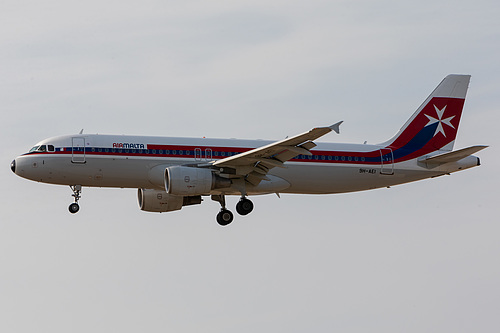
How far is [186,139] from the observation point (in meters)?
50.6

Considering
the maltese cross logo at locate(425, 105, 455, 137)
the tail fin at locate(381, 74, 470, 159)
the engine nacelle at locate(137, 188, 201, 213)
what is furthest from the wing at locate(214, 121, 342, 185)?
the maltese cross logo at locate(425, 105, 455, 137)

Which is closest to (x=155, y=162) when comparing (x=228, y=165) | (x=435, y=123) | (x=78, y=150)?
(x=228, y=165)

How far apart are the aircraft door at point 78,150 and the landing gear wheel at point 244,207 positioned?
27.0 feet

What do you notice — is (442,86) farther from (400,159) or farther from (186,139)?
(186,139)

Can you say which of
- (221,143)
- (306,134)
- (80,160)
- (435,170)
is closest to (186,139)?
(221,143)

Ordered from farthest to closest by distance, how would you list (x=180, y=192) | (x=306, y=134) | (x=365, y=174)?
(x=365, y=174)
(x=180, y=192)
(x=306, y=134)

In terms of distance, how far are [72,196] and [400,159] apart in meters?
17.4

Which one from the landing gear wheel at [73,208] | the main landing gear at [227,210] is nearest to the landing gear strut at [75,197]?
the landing gear wheel at [73,208]

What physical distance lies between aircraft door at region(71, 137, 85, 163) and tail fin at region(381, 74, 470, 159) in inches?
640

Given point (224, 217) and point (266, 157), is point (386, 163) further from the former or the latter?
point (224, 217)

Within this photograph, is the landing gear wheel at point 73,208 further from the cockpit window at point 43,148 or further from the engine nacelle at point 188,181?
the engine nacelle at point 188,181

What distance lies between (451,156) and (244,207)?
11.1 m

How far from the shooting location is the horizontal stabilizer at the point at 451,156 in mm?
49812

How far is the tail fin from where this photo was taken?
54156mm
